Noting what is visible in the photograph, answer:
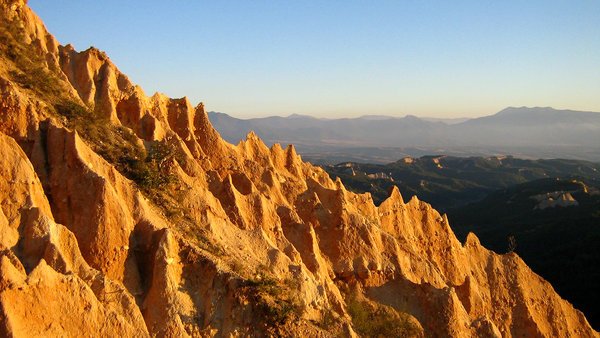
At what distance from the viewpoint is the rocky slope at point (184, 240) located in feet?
41.6

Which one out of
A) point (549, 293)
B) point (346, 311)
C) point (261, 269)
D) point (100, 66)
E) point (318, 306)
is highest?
point (100, 66)

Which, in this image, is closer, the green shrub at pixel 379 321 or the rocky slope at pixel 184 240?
the rocky slope at pixel 184 240

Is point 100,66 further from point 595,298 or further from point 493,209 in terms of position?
point 493,209

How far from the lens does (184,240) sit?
1527 centimetres

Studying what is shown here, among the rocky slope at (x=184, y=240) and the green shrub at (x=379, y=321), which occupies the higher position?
the rocky slope at (x=184, y=240)

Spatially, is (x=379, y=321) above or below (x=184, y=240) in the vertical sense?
below

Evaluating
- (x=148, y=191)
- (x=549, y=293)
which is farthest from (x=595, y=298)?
(x=148, y=191)

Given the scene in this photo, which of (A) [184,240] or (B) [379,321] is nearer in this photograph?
(A) [184,240]

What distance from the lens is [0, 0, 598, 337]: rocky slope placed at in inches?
500

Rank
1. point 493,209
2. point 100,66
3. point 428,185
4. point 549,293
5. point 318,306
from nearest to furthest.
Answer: point 318,306 < point 100,66 < point 549,293 < point 493,209 < point 428,185

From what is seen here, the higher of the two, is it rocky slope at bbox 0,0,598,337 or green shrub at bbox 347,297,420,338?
rocky slope at bbox 0,0,598,337

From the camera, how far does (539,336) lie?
26641mm

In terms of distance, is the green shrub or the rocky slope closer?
the rocky slope

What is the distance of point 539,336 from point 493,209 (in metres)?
72.3
